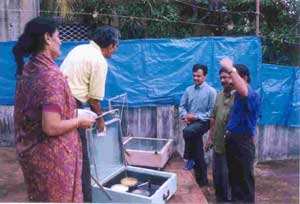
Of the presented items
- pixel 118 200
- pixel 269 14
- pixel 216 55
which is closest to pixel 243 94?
pixel 118 200

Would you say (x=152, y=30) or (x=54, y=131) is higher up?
(x=152, y=30)

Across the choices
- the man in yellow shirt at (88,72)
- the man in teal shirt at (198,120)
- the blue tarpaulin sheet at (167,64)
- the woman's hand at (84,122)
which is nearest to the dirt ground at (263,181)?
the man in teal shirt at (198,120)

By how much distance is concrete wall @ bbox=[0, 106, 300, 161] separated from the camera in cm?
553

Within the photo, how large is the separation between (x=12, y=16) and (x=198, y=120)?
3271 mm

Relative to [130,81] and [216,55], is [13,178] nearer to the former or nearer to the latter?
[130,81]

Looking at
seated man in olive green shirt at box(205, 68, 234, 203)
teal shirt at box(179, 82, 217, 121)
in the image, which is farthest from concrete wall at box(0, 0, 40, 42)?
seated man in olive green shirt at box(205, 68, 234, 203)

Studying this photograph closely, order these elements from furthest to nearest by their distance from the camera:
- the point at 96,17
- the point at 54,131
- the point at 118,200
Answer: the point at 96,17 → the point at 118,200 → the point at 54,131

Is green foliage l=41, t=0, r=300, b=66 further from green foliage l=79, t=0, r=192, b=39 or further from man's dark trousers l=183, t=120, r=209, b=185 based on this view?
man's dark trousers l=183, t=120, r=209, b=185

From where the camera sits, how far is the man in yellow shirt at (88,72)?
272 cm

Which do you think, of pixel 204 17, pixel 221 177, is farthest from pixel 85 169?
pixel 204 17

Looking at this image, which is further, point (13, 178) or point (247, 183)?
point (13, 178)

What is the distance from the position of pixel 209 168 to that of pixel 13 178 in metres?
2.59

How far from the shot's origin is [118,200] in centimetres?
309

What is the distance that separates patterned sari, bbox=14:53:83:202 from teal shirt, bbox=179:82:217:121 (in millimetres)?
2777
